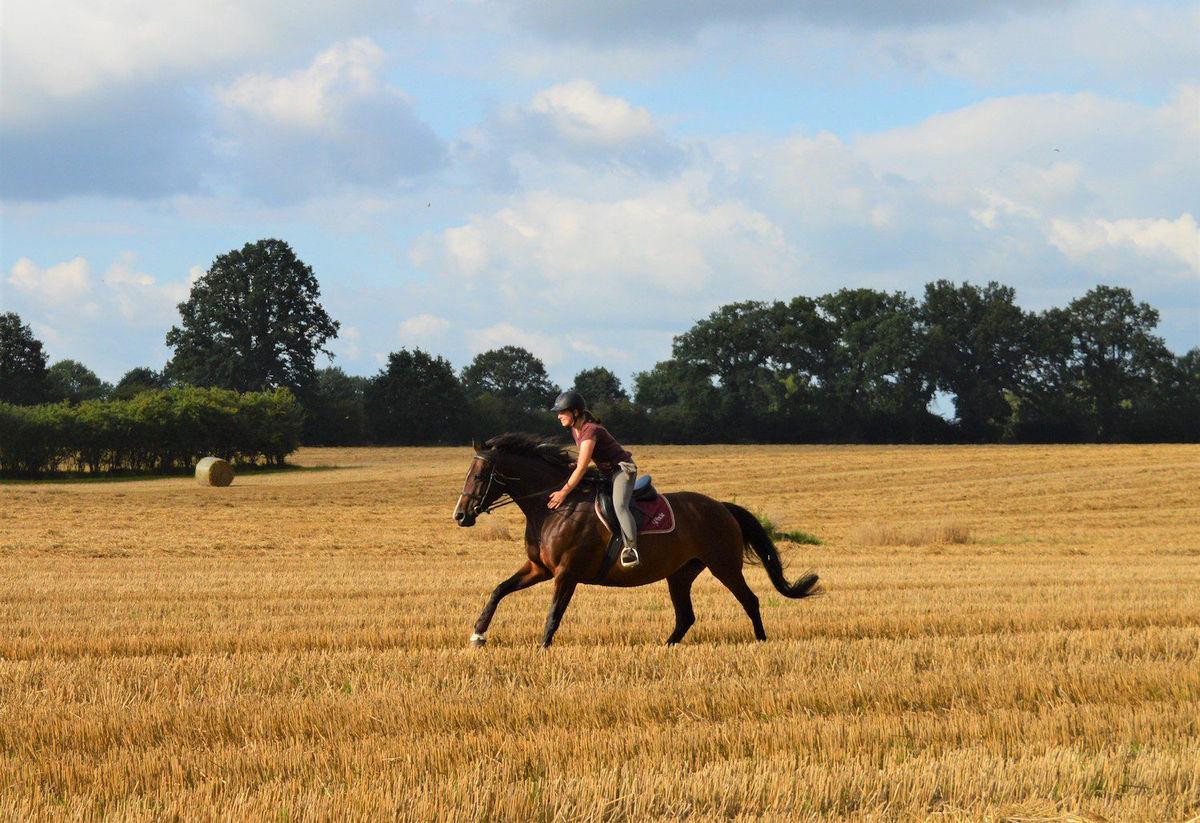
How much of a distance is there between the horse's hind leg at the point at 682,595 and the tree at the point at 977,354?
236 ft

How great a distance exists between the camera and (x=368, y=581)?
54.2 feet

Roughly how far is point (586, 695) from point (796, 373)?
80.4m

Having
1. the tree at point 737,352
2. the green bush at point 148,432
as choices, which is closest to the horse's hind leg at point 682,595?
the green bush at point 148,432

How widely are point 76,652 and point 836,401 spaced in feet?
247

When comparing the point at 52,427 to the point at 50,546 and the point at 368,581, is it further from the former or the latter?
the point at 368,581

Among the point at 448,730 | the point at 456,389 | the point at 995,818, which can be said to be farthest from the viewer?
the point at 456,389

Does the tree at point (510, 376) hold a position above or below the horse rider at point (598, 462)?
above

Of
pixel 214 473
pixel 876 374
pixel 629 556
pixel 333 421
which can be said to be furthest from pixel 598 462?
pixel 876 374

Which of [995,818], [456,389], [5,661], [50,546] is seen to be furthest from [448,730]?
[456,389]

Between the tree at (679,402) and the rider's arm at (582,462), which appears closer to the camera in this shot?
the rider's arm at (582,462)

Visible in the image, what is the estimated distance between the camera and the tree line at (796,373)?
79.7 metres

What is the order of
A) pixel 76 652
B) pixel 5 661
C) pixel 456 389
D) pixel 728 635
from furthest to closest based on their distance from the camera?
pixel 456 389
pixel 728 635
pixel 76 652
pixel 5 661

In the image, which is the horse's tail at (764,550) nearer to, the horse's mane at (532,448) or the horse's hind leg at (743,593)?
the horse's hind leg at (743,593)

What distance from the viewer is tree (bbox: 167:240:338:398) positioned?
Answer: 82000 mm
